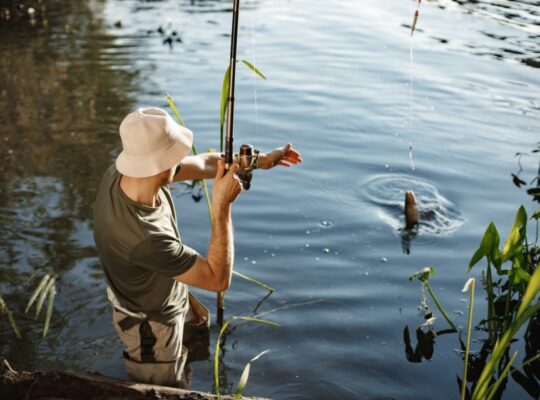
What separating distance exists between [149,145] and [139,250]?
456mm

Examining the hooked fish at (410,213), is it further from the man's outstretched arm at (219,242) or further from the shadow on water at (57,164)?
the man's outstretched arm at (219,242)

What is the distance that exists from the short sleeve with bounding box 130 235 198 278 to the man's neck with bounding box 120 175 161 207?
0.63ft

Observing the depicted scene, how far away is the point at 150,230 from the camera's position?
10.4 ft

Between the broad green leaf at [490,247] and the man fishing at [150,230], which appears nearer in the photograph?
the man fishing at [150,230]

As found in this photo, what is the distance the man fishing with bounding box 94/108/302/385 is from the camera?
3172 mm

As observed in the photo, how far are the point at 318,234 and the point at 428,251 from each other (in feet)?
3.10

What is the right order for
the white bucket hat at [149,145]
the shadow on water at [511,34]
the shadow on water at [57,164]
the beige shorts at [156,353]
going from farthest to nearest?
the shadow on water at [511,34]
the shadow on water at [57,164]
the beige shorts at [156,353]
the white bucket hat at [149,145]

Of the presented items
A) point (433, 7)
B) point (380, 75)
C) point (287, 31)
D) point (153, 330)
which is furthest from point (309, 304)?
point (433, 7)

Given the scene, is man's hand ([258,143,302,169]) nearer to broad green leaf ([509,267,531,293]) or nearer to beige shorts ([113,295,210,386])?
beige shorts ([113,295,210,386])

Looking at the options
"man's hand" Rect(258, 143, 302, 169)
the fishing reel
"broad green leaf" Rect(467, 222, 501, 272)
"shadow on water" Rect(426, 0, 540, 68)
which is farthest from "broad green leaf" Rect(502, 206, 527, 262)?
"shadow on water" Rect(426, 0, 540, 68)

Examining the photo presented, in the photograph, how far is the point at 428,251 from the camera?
5.87 meters

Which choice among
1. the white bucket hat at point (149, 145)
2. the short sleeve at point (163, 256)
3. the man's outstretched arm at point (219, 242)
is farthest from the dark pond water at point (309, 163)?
the white bucket hat at point (149, 145)

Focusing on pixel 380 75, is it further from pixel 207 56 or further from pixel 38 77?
pixel 38 77

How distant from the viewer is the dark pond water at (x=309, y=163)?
472 cm
